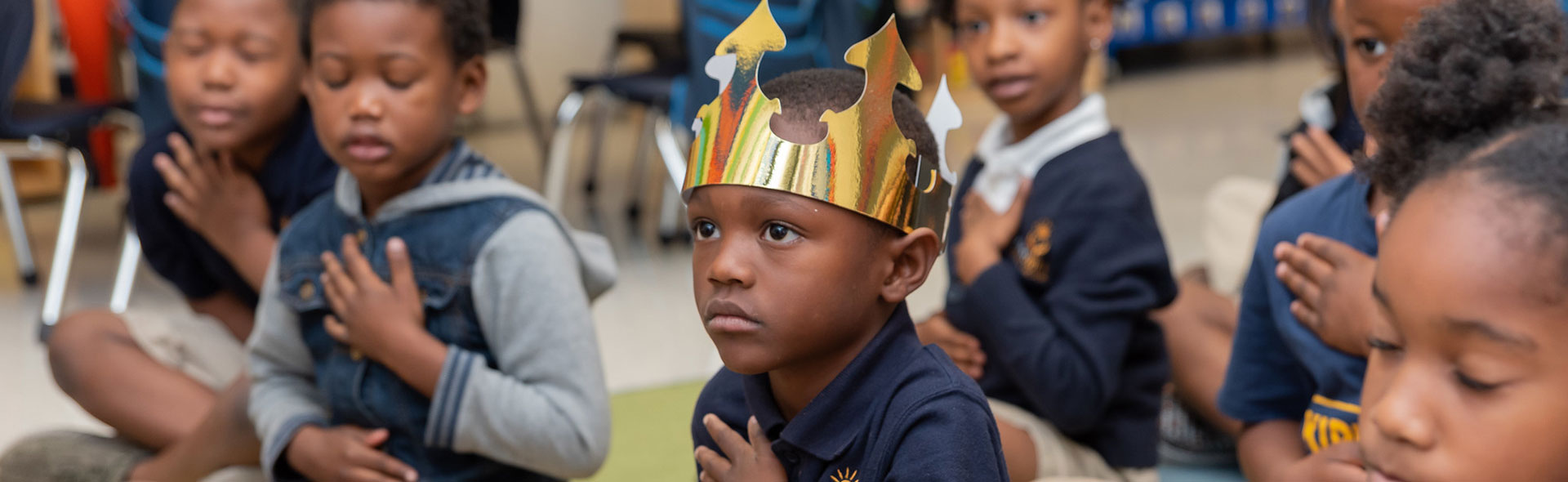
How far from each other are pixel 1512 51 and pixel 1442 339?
0.78 ft

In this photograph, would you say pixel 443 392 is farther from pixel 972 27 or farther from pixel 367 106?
pixel 972 27

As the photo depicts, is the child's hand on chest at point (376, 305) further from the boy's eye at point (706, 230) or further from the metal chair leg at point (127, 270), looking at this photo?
the metal chair leg at point (127, 270)

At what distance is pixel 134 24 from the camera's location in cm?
287

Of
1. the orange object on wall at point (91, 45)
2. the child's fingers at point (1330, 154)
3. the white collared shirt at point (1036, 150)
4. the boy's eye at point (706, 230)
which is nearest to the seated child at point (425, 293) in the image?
the boy's eye at point (706, 230)

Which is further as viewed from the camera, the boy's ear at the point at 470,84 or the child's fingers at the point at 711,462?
the boy's ear at the point at 470,84

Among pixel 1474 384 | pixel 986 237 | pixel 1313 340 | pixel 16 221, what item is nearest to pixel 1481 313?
pixel 1474 384

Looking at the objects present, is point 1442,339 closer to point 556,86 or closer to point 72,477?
point 72,477

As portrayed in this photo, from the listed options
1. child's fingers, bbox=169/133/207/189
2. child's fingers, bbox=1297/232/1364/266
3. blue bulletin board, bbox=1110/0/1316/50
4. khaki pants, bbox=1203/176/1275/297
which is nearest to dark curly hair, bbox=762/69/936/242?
child's fingers, bbox=1297/232/1364/266

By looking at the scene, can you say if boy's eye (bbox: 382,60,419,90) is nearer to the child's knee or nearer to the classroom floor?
the classroom floor

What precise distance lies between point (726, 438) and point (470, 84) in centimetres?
64

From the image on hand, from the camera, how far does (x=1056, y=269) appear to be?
1518 mm

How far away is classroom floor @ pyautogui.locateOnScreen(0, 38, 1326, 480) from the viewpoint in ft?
7.90

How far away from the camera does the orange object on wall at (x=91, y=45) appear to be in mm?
4395

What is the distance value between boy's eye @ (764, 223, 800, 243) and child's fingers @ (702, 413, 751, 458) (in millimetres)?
162
